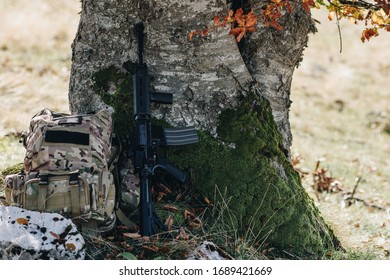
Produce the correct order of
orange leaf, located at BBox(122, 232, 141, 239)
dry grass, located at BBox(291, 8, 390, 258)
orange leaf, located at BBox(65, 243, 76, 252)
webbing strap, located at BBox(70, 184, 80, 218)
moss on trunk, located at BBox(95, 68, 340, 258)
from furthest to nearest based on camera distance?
dry grass, located at BBox(291, 8, 390, 258), moss on trunk, located at BBox(95, 68, 340, 258), orange leaf, located at BBox(122, 232, 141, 239), webbing strap, located at BBox(70, 184, 80, 218), orange leaf, located at BBox(65, 243, 76, 252)

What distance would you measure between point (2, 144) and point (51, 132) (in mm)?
3985

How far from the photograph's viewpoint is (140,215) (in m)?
4.52

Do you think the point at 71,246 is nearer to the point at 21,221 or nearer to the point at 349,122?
the point at 21,221

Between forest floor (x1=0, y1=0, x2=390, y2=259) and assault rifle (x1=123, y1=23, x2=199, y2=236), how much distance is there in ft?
6.24

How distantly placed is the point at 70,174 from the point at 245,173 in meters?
1.47

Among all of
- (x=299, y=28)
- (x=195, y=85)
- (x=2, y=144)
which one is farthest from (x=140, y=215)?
(x=2, y=144)

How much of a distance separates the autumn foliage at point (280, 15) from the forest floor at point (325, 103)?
0.45 metres

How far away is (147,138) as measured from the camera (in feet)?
15.6

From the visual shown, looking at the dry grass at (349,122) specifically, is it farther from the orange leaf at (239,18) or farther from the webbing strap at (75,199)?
the webbing strap at (75,199)

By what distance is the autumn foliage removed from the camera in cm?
483

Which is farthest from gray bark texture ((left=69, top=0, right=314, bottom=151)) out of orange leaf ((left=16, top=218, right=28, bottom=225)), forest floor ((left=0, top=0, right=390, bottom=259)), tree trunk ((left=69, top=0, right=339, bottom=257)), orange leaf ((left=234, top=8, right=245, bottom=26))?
forest floor ((left=0, top=0, right=390, bottom=259))

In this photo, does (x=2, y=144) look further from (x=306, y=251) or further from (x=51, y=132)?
(x=306, y=251)

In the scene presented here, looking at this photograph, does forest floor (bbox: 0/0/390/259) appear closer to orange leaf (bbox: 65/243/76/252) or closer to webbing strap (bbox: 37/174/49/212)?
orange leaf (bbox: 65/243/76/252)

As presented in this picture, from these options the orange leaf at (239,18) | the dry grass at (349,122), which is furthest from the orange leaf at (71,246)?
the dry grass at (349,122)
